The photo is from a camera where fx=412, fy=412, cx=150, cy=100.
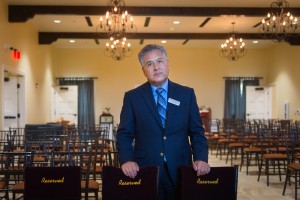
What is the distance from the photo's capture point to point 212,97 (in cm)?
1589

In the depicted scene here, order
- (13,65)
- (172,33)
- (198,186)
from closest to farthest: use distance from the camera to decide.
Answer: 1. (198,186)
2. (13,65)
3. (172,33)

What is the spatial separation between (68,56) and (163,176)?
14230 mm

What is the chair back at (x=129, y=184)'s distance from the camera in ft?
6.15

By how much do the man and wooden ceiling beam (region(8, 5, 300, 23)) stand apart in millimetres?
7589

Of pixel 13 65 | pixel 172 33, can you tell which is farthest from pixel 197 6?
pixel 13 65

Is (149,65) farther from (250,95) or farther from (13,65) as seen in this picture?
(250,95)

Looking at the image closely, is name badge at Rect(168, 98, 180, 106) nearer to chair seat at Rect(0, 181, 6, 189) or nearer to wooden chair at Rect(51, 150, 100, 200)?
wooden chair at Rect(51, 150, 100, 200)

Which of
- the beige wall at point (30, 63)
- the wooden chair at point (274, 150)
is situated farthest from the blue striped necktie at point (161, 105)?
Answer: the beige wall at point (30, 63)

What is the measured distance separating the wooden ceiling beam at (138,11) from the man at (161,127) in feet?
24.9

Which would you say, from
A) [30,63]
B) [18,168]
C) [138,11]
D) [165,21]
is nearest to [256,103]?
[165,21]

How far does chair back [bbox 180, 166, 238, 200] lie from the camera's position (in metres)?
1.92

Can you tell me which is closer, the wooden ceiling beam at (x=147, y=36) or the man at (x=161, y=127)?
the man at (x=161, y=127)

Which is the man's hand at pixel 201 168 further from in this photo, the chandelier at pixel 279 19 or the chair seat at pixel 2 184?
the chandelier at pixel 279 19

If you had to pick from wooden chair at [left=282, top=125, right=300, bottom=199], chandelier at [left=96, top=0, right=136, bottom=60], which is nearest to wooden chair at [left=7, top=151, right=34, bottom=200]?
wooden chair at [left=282, top=125, right=300, bottom=199]
